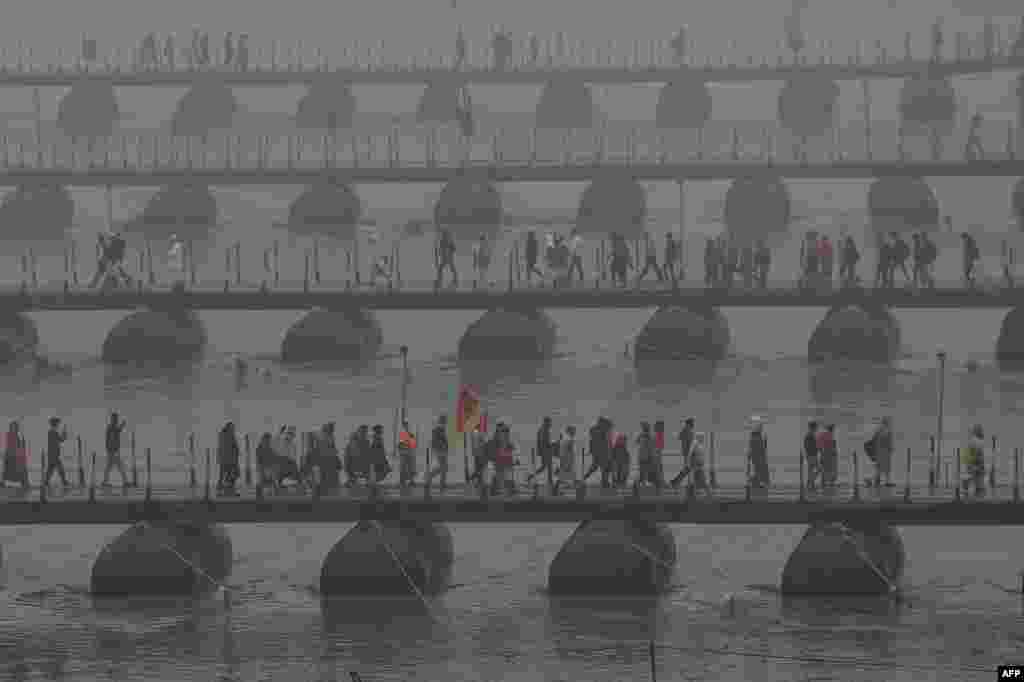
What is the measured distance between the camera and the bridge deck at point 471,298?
105m

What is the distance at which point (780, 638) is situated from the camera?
71.0 meters

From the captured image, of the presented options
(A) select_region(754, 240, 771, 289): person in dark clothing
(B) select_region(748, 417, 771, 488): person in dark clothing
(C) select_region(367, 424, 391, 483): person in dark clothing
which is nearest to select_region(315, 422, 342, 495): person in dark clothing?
(C) select_region(367, 424, 391, 483): person in dark clothing

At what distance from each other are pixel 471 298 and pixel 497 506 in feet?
113

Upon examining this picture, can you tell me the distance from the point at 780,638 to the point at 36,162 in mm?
78256

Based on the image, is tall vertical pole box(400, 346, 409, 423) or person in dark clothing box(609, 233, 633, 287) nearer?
tall vertical pole box(400, 346, 409, 423)

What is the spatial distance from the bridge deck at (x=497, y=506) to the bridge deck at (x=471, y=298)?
31392 millimetres

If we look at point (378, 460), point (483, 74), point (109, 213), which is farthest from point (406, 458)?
point (483, 74)

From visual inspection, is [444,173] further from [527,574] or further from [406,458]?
[406,458]

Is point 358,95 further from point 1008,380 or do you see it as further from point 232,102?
point 1008,380

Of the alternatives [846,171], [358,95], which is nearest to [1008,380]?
[846,171]

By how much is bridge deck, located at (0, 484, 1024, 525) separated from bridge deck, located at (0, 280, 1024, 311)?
31.4 m

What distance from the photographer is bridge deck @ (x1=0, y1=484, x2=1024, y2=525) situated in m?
72.9

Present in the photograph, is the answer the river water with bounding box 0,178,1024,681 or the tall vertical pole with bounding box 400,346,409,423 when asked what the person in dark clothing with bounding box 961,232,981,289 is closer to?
the river water with bounding box 0,178,1024,681

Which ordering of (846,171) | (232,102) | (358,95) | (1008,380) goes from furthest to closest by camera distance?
(358,95) → (232,102) → (846,171) → (1008,380)
